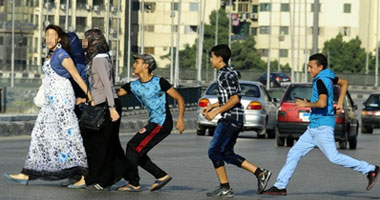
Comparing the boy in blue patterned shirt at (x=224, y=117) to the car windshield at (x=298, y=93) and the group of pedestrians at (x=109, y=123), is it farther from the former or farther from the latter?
the car windshield at (x=298, y=93)

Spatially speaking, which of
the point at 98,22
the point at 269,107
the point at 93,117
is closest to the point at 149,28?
the point at 98,22

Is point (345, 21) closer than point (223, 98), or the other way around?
point (223, 98)

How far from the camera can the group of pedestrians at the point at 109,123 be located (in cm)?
1350

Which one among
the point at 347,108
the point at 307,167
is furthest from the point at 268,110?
the point at 307,167

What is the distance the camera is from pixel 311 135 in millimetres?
13977

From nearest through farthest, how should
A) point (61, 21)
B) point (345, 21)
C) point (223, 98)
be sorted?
point (223, 98), point (61, 21), point (345, 21)

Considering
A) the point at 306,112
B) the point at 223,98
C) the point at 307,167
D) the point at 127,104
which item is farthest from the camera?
the point at 127,104

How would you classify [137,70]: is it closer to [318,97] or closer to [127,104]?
[318,97]

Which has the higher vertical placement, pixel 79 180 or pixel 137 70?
pixel 137 70

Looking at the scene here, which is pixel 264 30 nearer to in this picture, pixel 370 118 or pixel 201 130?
pixel 370 118

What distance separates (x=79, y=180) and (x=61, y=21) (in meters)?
112

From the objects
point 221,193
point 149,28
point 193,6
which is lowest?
point 221,193

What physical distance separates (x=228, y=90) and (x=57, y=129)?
1.82 meters

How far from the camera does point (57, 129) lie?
44.7ft
